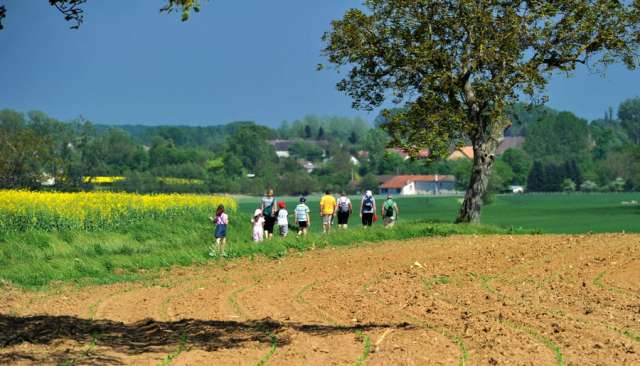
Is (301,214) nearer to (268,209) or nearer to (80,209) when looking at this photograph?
(268,209)

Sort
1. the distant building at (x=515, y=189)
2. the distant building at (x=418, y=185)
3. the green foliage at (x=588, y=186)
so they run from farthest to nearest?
1. the distant building at (x=515, y=189)
2. the distant building at (x=418, y=185)
3. the green foliage at (x=588, y=186)

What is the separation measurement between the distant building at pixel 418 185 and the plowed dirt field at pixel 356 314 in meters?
161

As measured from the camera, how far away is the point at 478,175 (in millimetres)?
36469

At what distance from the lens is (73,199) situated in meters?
37.2

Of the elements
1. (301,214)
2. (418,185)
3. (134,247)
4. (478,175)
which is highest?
(478,175)

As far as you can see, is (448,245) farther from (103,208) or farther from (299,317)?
(103,208)

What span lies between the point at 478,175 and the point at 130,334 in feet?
80.9

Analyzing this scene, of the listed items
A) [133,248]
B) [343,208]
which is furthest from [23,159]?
[133,248]

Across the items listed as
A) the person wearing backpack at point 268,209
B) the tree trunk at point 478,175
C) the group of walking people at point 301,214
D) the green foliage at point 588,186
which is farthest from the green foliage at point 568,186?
the person wearing backpack at point 268,209

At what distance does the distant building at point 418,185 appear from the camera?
185 metres

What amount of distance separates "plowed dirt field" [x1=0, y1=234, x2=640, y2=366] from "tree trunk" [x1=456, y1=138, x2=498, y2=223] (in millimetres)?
12350

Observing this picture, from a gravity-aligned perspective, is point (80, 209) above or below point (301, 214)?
above

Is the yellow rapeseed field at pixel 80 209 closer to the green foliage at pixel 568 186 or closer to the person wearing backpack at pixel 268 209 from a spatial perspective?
the person wearing backpack at pixel 268 209

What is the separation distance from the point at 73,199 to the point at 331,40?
429 inches
